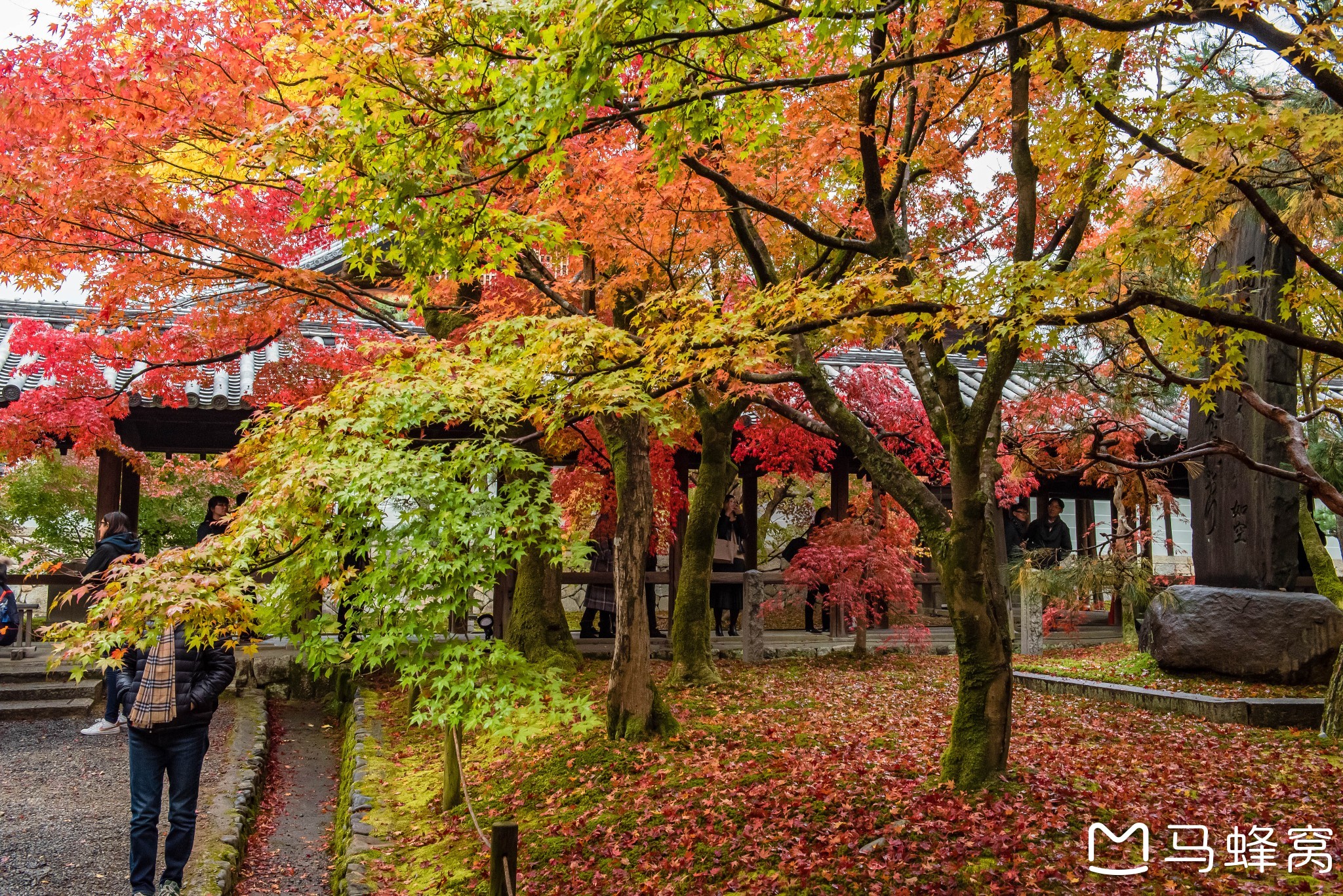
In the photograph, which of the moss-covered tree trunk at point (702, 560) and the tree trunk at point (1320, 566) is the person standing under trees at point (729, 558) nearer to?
the moss-covered tree trunk at point (702, 560)

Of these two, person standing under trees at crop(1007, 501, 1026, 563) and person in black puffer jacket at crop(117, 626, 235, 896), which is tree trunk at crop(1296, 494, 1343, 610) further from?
person in black puffer jacket at crop(117, 626, 235, 896)

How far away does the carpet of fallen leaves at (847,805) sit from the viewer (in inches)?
187

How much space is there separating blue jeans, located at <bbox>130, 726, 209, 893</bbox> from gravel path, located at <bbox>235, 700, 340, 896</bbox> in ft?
3.84

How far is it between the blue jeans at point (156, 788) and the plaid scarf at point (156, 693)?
0.12 metres

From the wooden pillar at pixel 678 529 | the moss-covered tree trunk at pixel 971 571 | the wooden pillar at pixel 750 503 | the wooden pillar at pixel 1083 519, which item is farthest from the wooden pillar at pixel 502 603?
the wooden pillar at pixel 1083 519

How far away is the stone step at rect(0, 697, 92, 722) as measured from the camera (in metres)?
9.90

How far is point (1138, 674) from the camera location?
9.55 m

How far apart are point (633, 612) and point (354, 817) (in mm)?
2481

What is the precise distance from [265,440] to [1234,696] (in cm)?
814

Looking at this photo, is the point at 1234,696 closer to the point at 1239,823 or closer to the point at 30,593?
the point at 1239,823

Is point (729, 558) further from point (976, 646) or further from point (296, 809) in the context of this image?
point (976, 646)

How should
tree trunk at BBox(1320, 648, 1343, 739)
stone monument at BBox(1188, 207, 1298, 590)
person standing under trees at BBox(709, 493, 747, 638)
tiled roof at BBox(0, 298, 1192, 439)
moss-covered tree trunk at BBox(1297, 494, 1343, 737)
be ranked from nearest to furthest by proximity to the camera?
tree trunk at BBox(1320, 648, 1343, 739) → stone monument at BBox(1188, 207, 1298, 590) → moss-covered tree trunk at BBox(1297, 494, 1343, 737) → tiled roof at BBox(0, 298, 1192, 439) → person standing under trees at BBox(709, 493, 747, 638)

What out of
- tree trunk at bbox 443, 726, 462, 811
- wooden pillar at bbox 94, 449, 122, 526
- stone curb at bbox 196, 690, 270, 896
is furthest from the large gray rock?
wooden pillar at bbox 94, 449, 122, 526

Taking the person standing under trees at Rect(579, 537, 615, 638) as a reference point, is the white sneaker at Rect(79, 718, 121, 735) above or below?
below
